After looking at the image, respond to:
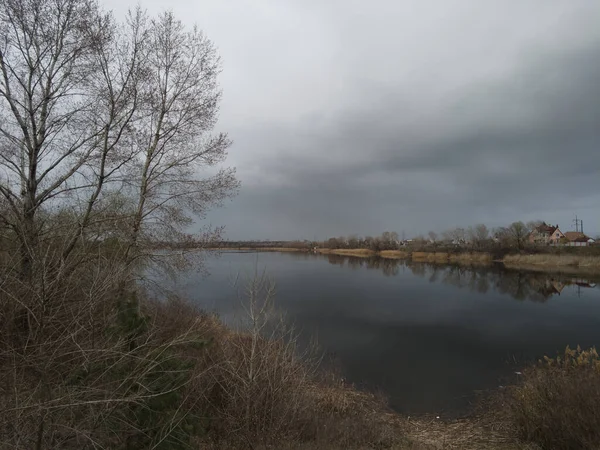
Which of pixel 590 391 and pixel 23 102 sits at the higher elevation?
pixel 23 102

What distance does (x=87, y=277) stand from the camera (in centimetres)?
288

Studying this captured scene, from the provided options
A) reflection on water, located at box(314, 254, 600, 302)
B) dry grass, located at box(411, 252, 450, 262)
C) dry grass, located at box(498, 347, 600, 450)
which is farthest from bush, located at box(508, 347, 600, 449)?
dry grass, located at box(411, 252, 450, 262)

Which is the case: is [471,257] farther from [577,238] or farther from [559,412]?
[559,412]

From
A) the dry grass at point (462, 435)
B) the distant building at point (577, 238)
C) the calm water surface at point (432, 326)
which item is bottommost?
the calm water surface at point (432, 326)

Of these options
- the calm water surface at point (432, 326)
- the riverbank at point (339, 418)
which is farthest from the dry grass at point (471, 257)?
the riverbank at point (339, 418)

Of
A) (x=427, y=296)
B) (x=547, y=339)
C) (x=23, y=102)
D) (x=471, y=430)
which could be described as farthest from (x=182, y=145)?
(x=427, y=296)

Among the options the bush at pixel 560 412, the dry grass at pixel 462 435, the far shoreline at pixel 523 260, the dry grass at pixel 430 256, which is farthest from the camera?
the dry grass at pixel 430 256

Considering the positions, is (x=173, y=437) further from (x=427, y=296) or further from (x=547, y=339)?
(x=427, y=296)

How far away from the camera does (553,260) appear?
4116cm

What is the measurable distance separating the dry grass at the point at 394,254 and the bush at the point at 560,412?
61589 millimetres

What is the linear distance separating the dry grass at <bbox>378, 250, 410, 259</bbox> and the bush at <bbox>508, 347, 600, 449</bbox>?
2425 inches

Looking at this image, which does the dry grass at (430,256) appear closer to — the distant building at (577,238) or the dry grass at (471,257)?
the dry grass at (471,257)

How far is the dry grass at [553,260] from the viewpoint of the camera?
124 ft

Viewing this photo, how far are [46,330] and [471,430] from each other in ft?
24.1
